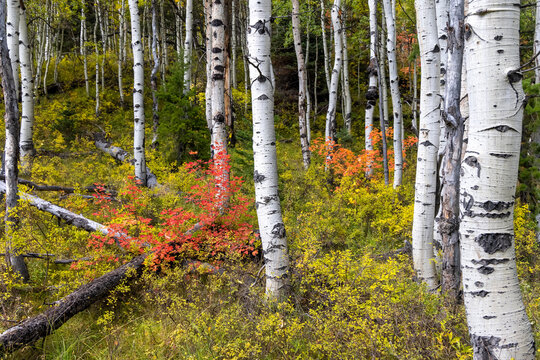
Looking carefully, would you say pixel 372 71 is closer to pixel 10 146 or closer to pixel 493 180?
pixel 493 180

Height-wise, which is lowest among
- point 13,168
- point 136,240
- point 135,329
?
point 135,329

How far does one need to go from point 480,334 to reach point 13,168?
515cm

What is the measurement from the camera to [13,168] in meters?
3.99

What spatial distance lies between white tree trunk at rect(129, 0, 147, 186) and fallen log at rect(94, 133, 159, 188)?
38cm

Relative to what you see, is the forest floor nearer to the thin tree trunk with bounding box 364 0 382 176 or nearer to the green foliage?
the green foliage

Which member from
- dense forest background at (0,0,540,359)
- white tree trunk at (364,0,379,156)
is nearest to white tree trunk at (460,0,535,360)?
dense forest background at (0,0,540,359)

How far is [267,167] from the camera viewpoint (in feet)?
11.1

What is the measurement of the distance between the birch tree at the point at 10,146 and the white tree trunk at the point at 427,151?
194 inches

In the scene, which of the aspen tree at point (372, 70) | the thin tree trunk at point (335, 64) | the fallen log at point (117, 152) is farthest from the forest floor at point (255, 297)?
the thin tree trunk at point (335, 64)

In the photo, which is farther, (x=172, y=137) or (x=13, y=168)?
(x=172, y=137)

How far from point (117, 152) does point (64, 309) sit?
813 centimetres

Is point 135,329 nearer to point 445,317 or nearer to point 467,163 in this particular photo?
point 445,317

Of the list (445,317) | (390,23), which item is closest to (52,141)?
(390,23)

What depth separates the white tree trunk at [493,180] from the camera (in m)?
1.64
